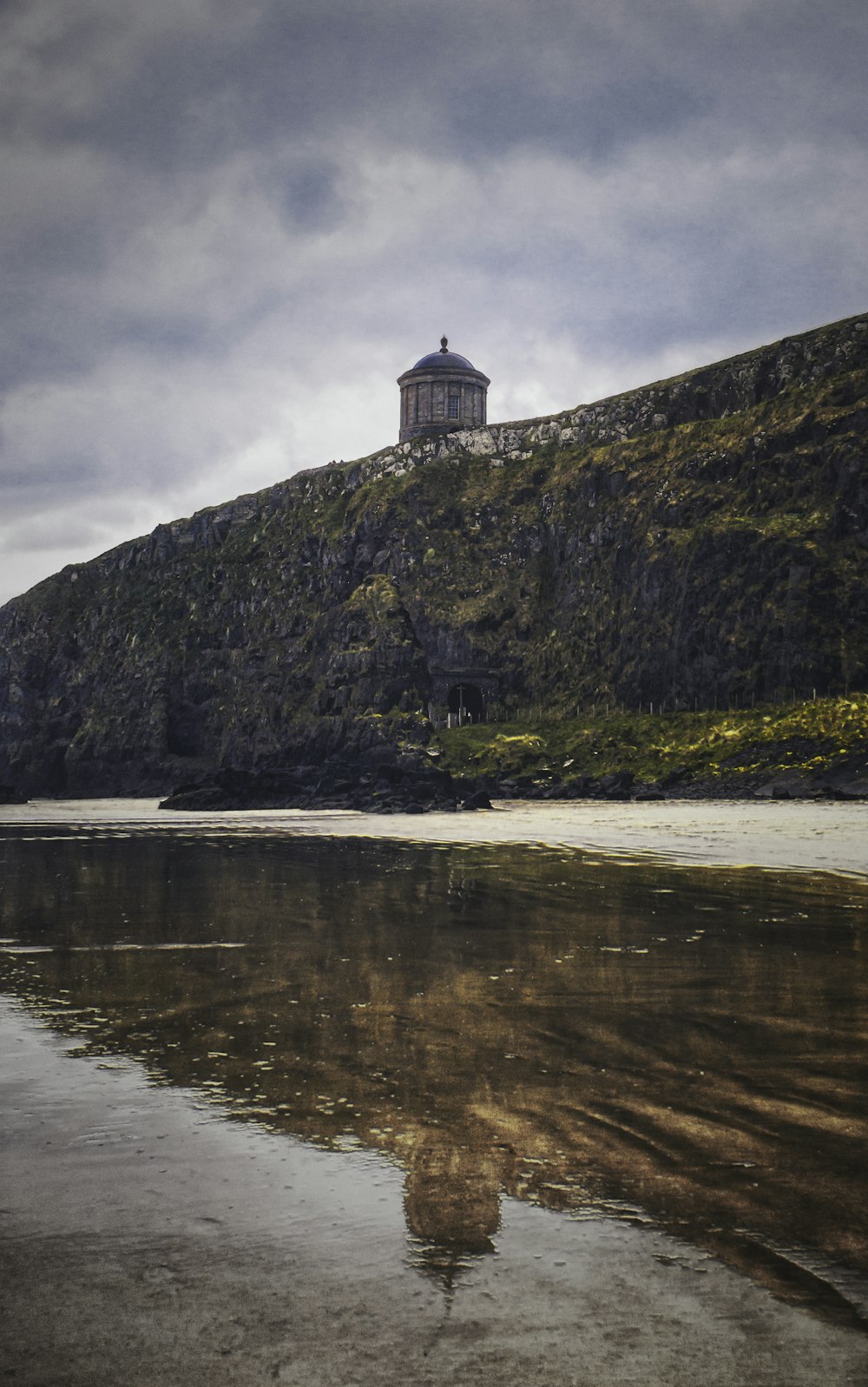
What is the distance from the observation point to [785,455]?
3713 inches

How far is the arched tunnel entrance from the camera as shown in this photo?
375 feet

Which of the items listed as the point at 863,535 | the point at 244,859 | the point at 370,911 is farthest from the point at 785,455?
the point at 370,911

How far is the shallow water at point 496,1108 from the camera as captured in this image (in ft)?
14.5

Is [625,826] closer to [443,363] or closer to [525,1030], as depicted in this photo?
[525,1030]

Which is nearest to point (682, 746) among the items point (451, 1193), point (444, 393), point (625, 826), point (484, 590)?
point (625, 826)

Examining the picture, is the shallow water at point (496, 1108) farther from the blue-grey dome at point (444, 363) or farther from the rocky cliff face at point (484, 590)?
the blue-grey dome at point (444, 363)

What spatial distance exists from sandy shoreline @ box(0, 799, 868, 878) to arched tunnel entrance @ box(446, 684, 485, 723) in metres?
41.4

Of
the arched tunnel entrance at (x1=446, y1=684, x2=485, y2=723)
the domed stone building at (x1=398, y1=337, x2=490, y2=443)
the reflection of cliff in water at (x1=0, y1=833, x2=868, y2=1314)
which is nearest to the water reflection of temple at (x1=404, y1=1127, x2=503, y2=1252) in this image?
the reflection of cliff in water at (x1=0, y1=833, x2=868, y2=1314)

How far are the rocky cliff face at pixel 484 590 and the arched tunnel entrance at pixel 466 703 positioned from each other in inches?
82.5

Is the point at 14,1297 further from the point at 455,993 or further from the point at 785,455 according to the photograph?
the point at 785,455

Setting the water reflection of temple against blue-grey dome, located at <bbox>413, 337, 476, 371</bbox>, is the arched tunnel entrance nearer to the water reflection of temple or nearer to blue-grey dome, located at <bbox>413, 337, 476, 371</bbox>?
blue-grey dome, located at <bbox>413, 337, 476, 371</bbox>

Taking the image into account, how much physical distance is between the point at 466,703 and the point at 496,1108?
111849 mm

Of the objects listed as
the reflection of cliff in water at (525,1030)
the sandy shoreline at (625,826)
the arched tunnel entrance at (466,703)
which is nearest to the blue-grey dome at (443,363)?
the arched tunnel entrance at (466,703)

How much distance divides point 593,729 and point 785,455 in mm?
30932
